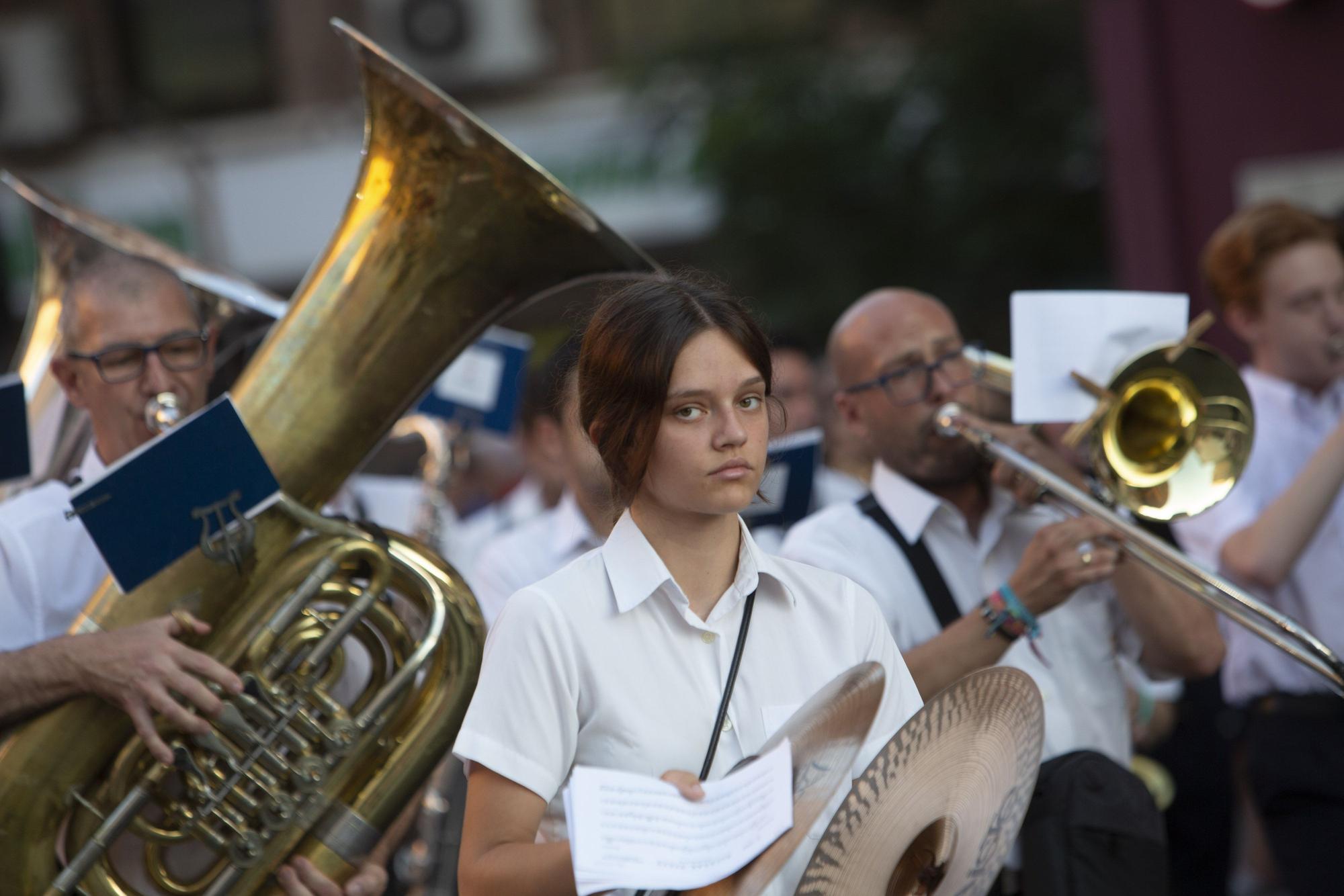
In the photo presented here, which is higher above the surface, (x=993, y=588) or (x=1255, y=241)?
(x=1255, y=241)

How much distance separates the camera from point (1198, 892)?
15.6 ft

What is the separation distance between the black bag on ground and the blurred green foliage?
21.8ft

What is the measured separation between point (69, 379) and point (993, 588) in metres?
1.98

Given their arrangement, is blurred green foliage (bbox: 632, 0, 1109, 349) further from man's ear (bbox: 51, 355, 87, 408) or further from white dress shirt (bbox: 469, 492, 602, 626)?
man's ear (bbox: 51, 355, 87, 408)

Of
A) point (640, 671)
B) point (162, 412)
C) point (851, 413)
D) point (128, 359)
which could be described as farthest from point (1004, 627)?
point (128, 359)

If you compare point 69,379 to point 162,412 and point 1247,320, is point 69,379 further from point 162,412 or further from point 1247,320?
point 1247,320

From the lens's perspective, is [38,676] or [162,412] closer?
[38,676]

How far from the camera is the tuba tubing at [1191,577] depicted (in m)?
2.73

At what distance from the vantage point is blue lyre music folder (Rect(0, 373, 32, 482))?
3.07 metres

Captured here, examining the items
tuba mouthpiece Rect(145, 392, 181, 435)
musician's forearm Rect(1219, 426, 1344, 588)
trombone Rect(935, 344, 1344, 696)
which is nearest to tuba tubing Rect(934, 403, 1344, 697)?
trombone Rect(935, 344, 1344, 696)

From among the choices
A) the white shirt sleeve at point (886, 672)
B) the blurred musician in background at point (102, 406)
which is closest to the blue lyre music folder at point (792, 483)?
the blurred musician in background at point (102, 406)

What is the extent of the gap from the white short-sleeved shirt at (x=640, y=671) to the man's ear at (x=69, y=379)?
1470mm

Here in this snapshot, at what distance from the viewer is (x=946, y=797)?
6.58 ft

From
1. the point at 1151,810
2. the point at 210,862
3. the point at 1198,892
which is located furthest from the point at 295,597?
the point at 1198,892
